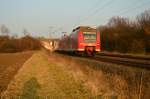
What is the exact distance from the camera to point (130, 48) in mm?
52406

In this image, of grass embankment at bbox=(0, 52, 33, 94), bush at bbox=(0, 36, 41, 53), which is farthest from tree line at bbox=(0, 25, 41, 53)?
grass embankment at bbox=(0, 52, 33, 94)

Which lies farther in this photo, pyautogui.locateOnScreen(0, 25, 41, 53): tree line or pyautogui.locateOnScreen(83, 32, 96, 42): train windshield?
pyautogui.locateOnScreen(0, 25, 41, 53): tree line

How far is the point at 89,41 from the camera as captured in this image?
108 ft

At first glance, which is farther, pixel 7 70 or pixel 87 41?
pixel 87 41

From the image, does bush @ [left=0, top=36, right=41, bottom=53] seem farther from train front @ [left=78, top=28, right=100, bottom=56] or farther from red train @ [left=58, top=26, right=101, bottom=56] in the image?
train front @ [left=78, top=28, right=100, bottom=56]

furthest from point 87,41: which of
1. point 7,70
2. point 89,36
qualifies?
point 7,70

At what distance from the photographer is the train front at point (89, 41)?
32.5 m

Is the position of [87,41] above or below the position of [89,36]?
below

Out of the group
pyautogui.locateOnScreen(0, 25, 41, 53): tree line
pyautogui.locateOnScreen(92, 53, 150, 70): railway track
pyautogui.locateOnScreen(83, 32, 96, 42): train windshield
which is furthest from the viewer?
pyautogui.locateOnScreen(0, 25, 41, 53): tree line

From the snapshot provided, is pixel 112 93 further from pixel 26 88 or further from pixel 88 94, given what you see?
pixel 26 88

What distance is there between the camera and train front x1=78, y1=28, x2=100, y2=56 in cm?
3250

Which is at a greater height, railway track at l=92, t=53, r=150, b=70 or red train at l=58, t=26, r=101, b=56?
red train at l=58, t=26, r=101, b=56

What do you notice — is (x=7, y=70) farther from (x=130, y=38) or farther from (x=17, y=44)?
(x=17, y=44)

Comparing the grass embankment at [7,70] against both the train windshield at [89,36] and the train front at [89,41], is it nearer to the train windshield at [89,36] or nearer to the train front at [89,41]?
the train front at [89,41]
